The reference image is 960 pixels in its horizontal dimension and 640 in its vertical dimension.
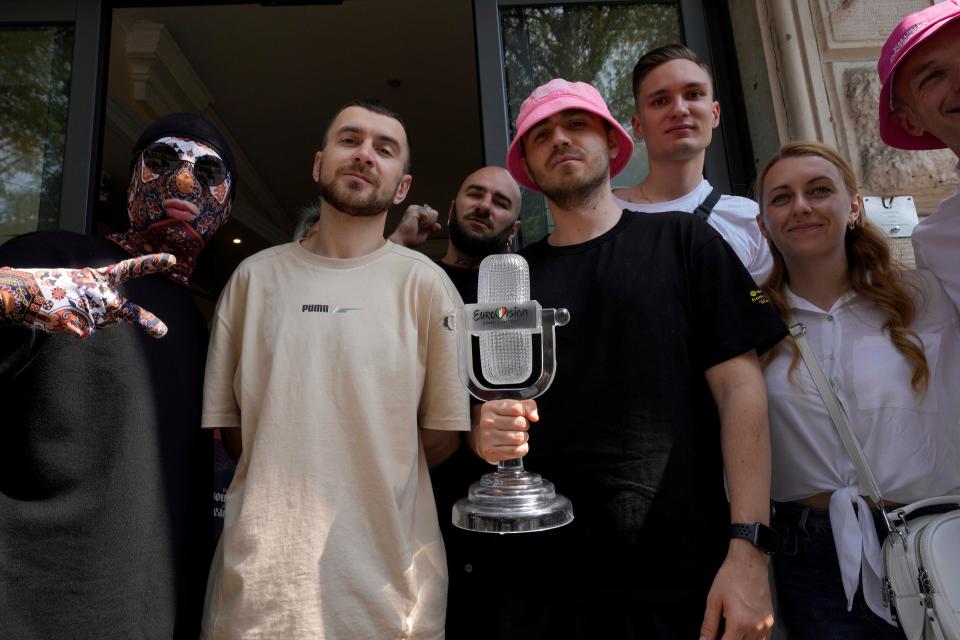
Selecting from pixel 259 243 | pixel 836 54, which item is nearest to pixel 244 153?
pixel 259 243

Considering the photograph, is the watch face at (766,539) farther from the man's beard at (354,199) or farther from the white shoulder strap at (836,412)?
the man's beard at (354,199)

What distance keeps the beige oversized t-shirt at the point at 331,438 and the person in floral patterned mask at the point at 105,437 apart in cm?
13

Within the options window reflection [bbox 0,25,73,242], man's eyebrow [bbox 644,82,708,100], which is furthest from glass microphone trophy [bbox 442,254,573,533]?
window reflection [bbox 0,25,73,242]

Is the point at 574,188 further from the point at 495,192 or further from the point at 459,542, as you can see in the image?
the point at 459,542

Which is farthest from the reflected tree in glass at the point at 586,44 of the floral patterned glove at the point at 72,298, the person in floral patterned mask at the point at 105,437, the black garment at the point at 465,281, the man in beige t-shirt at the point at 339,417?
the floral patterned glove at the point at 72,298

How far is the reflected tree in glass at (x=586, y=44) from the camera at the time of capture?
3301mm

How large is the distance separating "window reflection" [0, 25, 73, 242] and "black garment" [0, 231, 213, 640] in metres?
1.76

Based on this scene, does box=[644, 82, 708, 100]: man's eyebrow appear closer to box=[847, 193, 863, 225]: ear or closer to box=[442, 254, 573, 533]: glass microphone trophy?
box=[847, 193, 863, 225]: ear

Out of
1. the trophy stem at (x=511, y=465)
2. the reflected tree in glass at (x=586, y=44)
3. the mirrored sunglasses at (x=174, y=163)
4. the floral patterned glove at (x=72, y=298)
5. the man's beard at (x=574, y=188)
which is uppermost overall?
the reflected tree in glass at (x=586, y=44)

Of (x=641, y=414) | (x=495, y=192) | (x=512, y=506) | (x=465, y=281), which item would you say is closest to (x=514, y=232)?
(x=495, y=192)

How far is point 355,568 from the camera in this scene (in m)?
1.57

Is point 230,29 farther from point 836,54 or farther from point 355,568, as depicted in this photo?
point 355,568

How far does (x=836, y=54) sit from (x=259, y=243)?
295 inches

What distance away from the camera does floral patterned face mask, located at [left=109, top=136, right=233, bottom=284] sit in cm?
187
